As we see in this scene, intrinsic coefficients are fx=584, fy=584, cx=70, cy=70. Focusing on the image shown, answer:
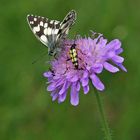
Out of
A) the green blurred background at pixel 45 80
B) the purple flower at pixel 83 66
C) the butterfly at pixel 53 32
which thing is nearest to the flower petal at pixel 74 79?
the purple flower at pixel 83 66

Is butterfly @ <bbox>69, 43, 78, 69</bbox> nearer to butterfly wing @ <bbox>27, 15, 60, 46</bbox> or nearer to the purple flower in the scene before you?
the purple flower

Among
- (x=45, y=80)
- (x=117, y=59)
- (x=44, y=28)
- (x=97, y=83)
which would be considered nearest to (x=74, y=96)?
(x=97, y=83)

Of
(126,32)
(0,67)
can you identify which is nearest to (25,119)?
(0,67)

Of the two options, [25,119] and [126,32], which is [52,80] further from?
[126,32]

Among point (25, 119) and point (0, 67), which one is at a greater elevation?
point (0, 67)

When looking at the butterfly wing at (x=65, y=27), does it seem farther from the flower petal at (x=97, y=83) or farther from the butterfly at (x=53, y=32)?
the flower petal at (x=97, y=83)

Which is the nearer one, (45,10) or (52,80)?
(52,80)

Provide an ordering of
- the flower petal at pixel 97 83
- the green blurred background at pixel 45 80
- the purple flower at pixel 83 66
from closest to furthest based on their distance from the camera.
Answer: the flower petal at pixel 97 83 < the purple flower at pixel 83 66 < the green blurred background at pixel 45 80
